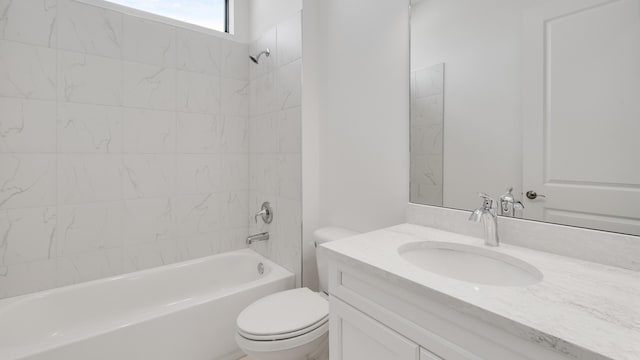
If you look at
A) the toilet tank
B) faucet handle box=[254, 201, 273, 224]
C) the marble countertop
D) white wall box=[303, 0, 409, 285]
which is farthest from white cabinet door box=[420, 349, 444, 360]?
faucet handle box=[254, 201, 273, 224]

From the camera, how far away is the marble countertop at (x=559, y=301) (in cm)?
50

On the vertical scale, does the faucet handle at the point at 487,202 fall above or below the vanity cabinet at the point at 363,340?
above

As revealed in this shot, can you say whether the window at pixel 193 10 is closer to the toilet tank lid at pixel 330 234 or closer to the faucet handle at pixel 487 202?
the toilet tank lid at pixel 330 234

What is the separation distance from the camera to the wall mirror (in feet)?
2.77

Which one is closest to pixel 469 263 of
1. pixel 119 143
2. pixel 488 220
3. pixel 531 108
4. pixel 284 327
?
pixel 488 220

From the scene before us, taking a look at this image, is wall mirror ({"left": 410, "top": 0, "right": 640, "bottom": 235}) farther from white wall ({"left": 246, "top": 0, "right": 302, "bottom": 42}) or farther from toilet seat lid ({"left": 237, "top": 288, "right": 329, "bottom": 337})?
white wall ({"left": 246, "top": 0, "right": 302, "bottom": 42})

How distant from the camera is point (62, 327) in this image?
1.71 meters

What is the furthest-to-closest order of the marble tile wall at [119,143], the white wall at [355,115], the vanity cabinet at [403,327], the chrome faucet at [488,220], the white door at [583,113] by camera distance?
the marble tile wall at [119,143] < the white wall at [355,115] < the chrome faucet at [488,220] < the white door at [583,113] < the vanity cabinet at [403,327]

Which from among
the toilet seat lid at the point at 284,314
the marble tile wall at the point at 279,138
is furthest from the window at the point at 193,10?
the toilet seat lid at the point at 284,314

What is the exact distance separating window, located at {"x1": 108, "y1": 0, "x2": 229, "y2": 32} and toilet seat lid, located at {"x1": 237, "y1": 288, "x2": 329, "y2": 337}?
2.09 meters

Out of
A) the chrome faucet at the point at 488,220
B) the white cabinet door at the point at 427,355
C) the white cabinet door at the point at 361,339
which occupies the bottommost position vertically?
the white cabinet door at the point at 361,339

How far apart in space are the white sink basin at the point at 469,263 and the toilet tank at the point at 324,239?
64 cm

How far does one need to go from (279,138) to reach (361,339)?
147 cm

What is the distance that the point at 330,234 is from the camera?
1735 mm
